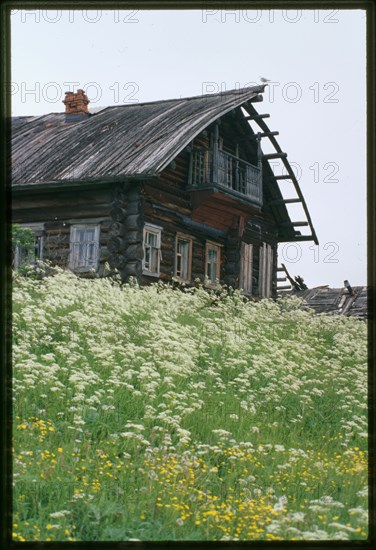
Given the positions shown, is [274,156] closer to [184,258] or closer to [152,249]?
[184,258]

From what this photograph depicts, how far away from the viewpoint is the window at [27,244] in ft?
53.0

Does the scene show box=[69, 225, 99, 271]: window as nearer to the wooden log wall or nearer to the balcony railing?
the wooden log wall

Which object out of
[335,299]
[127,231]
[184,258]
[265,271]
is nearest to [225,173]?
[184,258]

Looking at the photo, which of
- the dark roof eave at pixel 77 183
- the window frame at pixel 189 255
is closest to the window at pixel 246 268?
the window frame at pixel 189 255

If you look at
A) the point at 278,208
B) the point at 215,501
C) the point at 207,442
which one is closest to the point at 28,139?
the point at 278,208

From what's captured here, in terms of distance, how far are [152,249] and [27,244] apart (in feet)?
10.9

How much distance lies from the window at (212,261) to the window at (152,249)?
89.3 inches

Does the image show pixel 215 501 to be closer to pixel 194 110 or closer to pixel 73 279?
pixel 73 279

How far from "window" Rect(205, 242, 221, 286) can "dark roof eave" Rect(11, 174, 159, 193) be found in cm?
390

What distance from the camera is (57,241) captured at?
1761 centimetres

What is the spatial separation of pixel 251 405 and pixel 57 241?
9.83 m

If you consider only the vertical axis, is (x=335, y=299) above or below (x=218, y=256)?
below

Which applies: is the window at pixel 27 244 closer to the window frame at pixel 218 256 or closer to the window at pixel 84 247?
the window at pixel 84 247

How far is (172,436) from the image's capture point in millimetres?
7793
